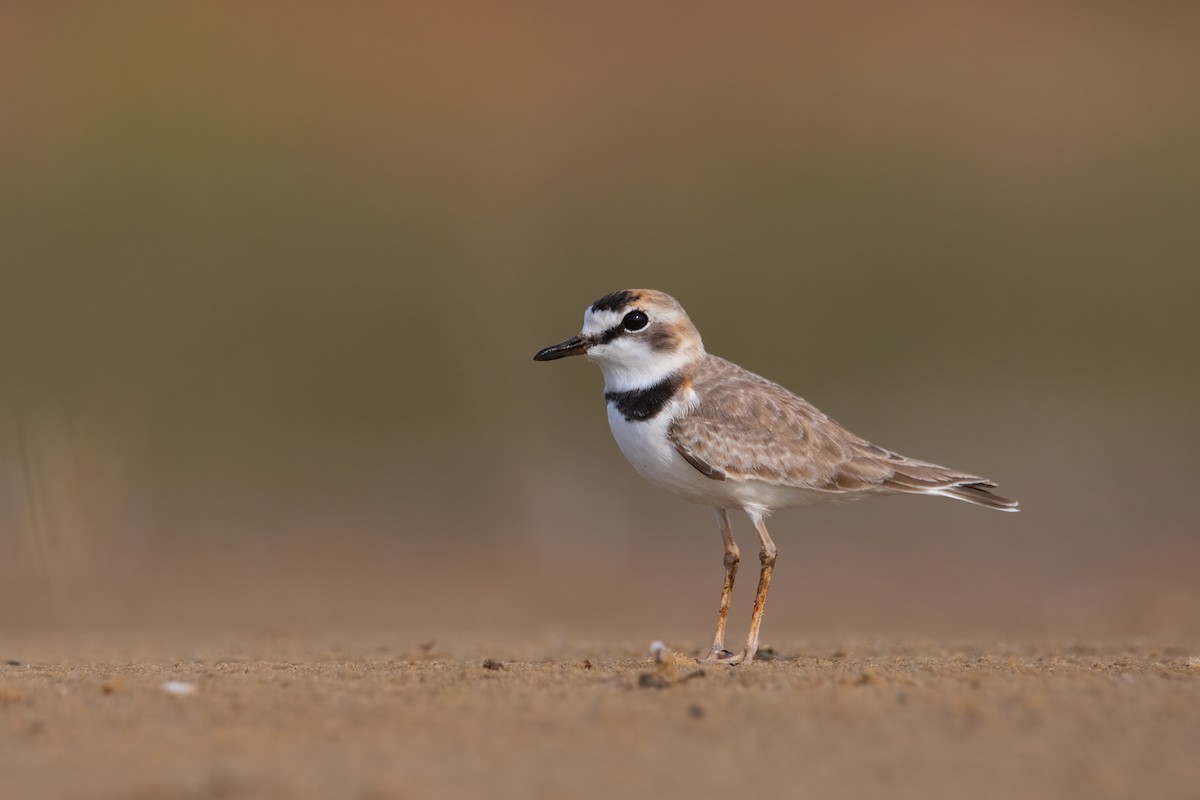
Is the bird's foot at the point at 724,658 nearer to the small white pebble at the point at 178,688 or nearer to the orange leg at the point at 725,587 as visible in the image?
the orange leg at the point at 725,587

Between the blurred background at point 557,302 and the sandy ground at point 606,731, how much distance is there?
392cm

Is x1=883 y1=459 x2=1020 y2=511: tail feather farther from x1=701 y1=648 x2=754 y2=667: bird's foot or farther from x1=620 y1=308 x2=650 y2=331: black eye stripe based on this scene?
x1=620 y1=308 x2=650 y2=331: black eye stripe

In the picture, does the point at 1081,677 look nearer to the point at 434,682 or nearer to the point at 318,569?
the point at 434,682

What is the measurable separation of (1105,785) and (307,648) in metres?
3.93

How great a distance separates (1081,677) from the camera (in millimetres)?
4793

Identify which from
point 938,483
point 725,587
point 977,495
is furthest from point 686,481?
point 977,495

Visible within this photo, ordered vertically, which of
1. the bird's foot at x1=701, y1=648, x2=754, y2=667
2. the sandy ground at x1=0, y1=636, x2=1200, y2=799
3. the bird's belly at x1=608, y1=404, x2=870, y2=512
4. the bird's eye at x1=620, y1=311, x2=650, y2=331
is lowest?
the bird's foot at x1=701, y1=648, x2=754, y2=667

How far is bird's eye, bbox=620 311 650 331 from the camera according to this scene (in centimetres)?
634

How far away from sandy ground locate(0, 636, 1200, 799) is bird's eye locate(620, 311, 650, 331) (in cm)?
167

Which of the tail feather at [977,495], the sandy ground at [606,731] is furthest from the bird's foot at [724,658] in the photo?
the tail feather at [977,495]

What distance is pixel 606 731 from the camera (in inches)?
156

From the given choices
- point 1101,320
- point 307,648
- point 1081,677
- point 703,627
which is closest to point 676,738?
point 1081,677

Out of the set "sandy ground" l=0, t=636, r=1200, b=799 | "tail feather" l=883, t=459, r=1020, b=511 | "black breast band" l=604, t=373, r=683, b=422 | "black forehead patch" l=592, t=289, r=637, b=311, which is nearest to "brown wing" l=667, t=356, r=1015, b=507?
"tail feather" l=883, t=459, r=1020, b=511

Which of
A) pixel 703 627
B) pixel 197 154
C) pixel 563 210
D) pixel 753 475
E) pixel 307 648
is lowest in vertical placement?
pixel 703 627
